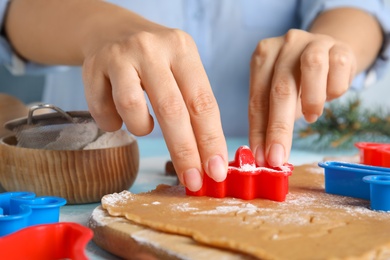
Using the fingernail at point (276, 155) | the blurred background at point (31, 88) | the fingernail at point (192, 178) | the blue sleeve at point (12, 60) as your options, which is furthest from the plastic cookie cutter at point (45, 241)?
the blurred background at point (31, 88)

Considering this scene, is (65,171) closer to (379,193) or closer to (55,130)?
(55,130)

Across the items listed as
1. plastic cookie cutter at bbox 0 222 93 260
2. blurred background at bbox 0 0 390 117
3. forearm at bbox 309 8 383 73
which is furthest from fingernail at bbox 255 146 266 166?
blurred background at bbox 0 0 390 117

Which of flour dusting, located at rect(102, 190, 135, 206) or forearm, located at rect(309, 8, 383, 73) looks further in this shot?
forearm, located at rect(309, 8, 383, 73)

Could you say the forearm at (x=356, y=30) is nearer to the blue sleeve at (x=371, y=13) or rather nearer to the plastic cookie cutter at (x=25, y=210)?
the blue sleeve at (x=371, y=13)

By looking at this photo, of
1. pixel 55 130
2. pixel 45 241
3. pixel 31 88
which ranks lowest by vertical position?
pixel 45 241

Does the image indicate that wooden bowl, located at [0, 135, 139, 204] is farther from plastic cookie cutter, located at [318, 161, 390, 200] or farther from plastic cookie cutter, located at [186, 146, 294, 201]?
plastic cookie cutter, located at [318, 161, 390, 200]

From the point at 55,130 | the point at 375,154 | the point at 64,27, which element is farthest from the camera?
the point at 64,27

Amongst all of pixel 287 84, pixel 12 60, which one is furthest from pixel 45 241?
pixel 12 60
